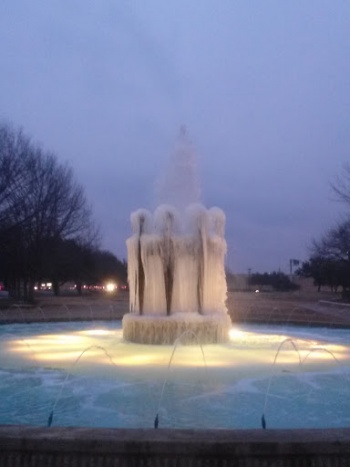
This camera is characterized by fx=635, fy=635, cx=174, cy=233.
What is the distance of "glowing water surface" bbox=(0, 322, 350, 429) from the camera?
296 inches

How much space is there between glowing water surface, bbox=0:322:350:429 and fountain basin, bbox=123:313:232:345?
39 centimetres

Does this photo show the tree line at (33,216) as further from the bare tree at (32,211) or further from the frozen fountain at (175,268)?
the frozen fountain at (175,268)

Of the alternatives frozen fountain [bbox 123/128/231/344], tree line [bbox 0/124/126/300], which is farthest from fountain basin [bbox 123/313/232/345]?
tree line [bbox 0/124/126/300]

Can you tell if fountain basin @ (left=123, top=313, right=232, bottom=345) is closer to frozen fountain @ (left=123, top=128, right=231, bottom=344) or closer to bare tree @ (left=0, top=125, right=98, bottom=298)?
frozen fountain @ (left=123, top=128, right=231, bottom=344)

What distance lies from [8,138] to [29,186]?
330 cm

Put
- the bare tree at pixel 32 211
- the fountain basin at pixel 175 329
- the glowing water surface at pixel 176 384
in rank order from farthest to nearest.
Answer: the bare tree at pixel 32 211 → the fountain basin at pixel 175 329 → the glowing water surface at pixel 176 384

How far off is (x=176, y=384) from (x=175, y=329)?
16.3 feet

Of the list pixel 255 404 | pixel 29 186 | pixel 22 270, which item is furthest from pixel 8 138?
pixel 255 404

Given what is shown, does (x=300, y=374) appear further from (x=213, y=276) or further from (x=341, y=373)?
(x=213, y=276)

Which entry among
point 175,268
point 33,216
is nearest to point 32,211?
point 33,216

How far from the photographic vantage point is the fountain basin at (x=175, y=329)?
14406mm

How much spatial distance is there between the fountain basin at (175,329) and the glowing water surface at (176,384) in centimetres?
39

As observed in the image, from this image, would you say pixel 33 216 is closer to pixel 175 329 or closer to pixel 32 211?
pixel 32 211

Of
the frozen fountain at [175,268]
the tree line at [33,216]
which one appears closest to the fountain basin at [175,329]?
the frozen fountain at [175,268]
